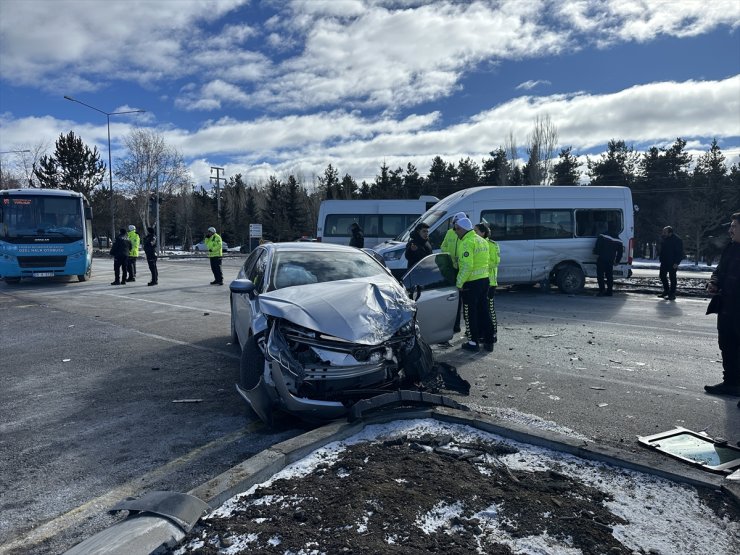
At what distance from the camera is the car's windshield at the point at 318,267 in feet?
18.1

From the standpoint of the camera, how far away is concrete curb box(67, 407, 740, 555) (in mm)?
2600

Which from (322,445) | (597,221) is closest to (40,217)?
(322,445)

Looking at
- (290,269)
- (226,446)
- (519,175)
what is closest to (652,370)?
(290,269)

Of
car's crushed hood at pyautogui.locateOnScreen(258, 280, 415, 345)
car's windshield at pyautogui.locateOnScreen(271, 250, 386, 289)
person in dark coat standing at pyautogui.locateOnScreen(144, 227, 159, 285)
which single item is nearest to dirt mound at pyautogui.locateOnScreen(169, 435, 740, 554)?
car's crushed hood at pyautogui.locateOnScreen(258, 280, 415, 345)

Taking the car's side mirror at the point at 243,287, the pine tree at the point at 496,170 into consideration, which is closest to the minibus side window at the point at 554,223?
the car's side mirror at the point at 243,287

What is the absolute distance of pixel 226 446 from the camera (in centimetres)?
414

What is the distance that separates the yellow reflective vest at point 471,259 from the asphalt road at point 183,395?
3.75 ft

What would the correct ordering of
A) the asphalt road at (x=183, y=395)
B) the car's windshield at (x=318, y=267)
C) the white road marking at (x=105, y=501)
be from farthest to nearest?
1. the car's windshield at (x=318, y=267)
2. the asphalt road at (x=183, y=395)
3. the white road marking at (x=105, y=501)

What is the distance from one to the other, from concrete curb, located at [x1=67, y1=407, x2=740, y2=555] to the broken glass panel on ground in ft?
0.47

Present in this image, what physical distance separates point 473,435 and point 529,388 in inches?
76.4

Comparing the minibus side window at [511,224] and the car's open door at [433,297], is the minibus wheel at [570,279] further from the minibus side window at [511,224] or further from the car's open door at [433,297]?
the car's open door at [433,297]

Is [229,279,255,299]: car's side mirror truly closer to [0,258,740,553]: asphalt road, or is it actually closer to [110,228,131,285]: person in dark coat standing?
[0,258,740,553]: asphalt road

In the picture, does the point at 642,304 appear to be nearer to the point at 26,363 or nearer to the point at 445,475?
the point at 445,475

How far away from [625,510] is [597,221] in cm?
1247
